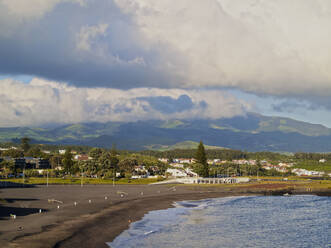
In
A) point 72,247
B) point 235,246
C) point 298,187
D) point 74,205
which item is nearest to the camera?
point 72,247

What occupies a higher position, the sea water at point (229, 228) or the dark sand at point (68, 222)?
the dark sand at point (68, 222)

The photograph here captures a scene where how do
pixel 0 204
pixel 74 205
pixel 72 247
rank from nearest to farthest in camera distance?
pixel 72 247
pixel 0 204
pixel 74 205

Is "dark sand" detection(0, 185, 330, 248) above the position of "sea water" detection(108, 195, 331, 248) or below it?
above

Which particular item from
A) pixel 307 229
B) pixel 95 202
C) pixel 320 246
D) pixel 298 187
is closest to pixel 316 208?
pixel 307 229

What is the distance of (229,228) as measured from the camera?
72.5 m

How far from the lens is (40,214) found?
2982 inches

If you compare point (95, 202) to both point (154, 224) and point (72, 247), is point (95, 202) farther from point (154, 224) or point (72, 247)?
point (72, 247)

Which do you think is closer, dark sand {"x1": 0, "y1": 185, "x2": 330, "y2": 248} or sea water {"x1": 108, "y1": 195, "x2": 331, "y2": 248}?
dark sand {"x1": 0, "y1": 185, "x2": 330, "y2": 248}

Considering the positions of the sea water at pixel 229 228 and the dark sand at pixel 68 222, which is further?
the sea water at pixel 229 228

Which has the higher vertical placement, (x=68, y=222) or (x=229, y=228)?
(x=68, y=222)

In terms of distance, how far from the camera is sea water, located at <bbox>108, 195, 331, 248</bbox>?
59938 mm

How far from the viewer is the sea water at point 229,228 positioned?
197ft

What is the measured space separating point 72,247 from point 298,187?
495 feet

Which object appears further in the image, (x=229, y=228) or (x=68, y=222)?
(x=229, y=228)
